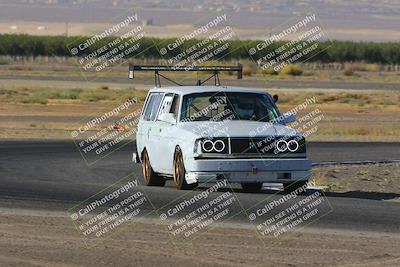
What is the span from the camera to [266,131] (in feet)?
64.3

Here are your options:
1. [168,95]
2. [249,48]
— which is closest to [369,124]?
[168,95]

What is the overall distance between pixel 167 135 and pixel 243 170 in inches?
70.2

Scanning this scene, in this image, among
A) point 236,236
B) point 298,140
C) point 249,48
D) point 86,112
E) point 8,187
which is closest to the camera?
point 236,236

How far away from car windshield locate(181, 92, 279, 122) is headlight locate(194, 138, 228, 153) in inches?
37.6

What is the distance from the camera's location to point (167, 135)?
2056 cm

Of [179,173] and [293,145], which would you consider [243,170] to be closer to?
[293,145]

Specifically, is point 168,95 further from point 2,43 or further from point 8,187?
point 2,43

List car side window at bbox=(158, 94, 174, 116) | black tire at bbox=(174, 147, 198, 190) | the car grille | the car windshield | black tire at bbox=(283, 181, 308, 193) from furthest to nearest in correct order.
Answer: car side window at bbox=(158, 94, 174, 116)
the car windshield
black tire at bbox=(174, 147, 198, 190)
black tire at bbox=(283, 181, 308, 193)
the car grille

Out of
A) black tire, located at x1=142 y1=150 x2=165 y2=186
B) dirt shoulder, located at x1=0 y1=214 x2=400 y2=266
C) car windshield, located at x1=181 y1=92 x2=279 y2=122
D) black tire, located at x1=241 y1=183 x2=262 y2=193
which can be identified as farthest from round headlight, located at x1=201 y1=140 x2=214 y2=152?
dirt shoulder, located at x1=0 y1=214 x2=400 y2=266

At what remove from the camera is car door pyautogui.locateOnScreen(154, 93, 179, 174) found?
66.8ft

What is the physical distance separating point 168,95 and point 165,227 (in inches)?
246

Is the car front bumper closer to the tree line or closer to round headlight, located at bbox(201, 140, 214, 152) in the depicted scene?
round headlight, located at bbox(201, 140, 214, 152)

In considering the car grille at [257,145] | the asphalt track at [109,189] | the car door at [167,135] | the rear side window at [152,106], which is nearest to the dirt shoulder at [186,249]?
the asphalt track at [109,189]

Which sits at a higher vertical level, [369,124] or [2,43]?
[369,124]
